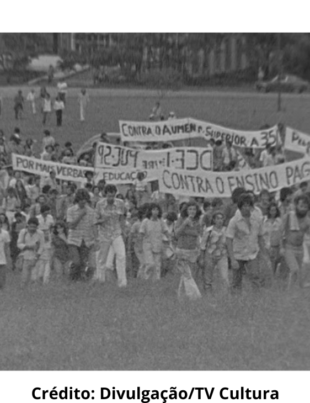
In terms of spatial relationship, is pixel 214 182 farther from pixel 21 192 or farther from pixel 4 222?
pixel 21 192

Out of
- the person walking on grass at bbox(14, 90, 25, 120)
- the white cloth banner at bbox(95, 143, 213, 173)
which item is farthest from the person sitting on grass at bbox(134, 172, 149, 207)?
the person walking on grass at bbox(14, 90, 25, 120)

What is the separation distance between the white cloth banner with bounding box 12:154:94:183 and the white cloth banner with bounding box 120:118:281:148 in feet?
8.31

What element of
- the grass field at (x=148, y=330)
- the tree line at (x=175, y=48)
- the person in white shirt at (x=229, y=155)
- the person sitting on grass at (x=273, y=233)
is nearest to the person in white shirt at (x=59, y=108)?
the person in white shirt at (x=229, y=155)

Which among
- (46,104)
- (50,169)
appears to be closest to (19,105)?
(46,104)

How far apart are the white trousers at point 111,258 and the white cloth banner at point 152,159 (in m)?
3.10

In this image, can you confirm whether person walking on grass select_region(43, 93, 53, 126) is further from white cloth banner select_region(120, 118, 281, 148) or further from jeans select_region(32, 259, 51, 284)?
jeans select_region(32, 259, 51, 284)

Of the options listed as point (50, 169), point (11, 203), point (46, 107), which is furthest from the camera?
point (46, 107)

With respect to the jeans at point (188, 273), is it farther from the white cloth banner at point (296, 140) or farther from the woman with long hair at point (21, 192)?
the white cloth banner at point (296, 140)

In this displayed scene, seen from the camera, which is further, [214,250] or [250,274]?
[214,250]

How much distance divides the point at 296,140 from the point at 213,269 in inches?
200

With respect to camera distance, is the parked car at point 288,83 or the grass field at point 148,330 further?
the parked car at point 288,83

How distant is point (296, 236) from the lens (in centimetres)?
1084

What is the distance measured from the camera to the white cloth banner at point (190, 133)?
17.0 meters

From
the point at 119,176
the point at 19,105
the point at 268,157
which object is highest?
the point at 19,105
